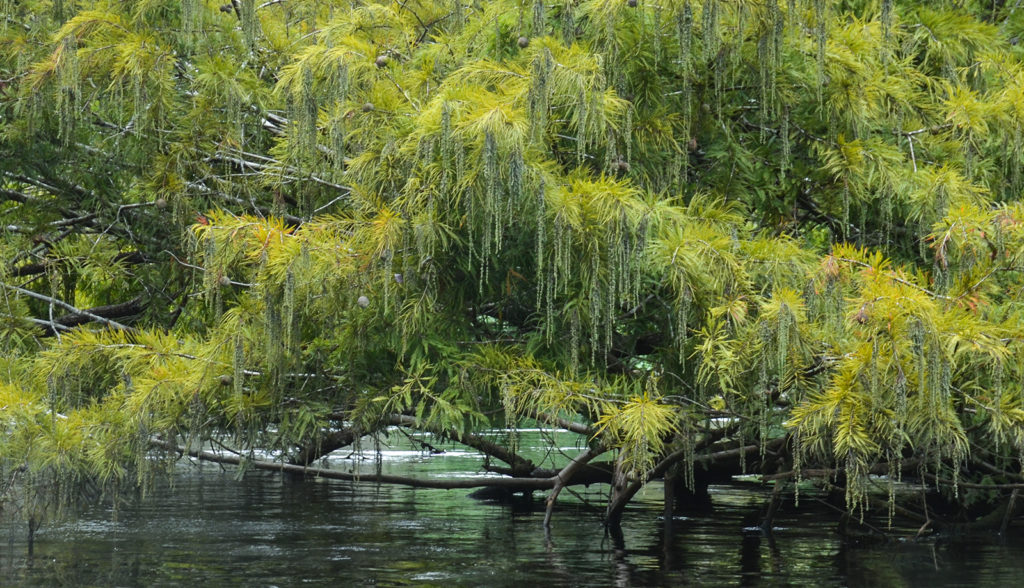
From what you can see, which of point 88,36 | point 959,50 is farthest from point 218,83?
point 959,50

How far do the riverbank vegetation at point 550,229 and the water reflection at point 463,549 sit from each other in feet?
1.94

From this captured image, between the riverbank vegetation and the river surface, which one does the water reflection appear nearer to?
the river surface

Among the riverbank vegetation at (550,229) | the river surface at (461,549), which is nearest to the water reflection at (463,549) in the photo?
the river surface at (461,549)

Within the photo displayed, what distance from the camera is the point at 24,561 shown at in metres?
8.70

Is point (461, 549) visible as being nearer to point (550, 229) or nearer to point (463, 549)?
point (463, 549)

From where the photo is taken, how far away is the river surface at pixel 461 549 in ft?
26.8

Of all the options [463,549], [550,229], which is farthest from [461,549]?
[550,229]

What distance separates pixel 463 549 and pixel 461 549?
0.05 ft

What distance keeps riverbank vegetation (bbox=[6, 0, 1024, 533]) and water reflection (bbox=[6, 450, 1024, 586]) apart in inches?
23.3

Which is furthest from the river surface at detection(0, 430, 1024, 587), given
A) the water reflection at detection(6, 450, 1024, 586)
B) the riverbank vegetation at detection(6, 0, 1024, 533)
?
the riverbank vegetation at detection(6, 0, 1024, 533)

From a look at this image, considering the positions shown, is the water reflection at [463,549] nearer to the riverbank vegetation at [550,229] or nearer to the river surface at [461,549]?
the river surface at [461,549]

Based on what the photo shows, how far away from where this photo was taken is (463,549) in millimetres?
9609

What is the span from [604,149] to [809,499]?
7100 millimetres

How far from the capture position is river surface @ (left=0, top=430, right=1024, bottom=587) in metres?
8.17
